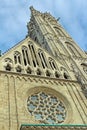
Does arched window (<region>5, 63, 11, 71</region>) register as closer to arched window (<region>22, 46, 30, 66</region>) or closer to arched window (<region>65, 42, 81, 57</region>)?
arched window (<region>22, 46, 30, 66</region>)

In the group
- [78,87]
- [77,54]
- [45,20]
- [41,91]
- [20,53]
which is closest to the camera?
[41,91]

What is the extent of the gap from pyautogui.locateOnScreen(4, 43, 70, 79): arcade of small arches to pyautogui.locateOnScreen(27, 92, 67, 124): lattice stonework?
196 cm

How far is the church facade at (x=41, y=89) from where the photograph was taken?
12.2 m

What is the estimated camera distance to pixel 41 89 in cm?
1468

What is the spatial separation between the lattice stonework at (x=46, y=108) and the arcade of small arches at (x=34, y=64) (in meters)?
1.96

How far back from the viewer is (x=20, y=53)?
17.3 meters

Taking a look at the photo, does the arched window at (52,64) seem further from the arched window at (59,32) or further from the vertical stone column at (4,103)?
the arched window at (59,32)

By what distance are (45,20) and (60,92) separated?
1482cm

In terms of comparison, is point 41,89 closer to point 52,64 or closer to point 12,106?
point 12,106

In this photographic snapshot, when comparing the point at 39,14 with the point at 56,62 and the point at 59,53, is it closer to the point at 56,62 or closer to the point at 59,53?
the point at 59,53

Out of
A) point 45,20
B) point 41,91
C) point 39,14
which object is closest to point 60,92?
point 41,91

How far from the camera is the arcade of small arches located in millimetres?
15863

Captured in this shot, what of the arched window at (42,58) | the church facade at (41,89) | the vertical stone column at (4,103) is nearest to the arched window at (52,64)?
the church facade at (41,89)

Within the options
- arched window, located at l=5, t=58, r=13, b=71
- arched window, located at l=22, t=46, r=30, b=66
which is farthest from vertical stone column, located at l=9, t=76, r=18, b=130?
arched window, located at l=22, t=46, r=30, b=66
